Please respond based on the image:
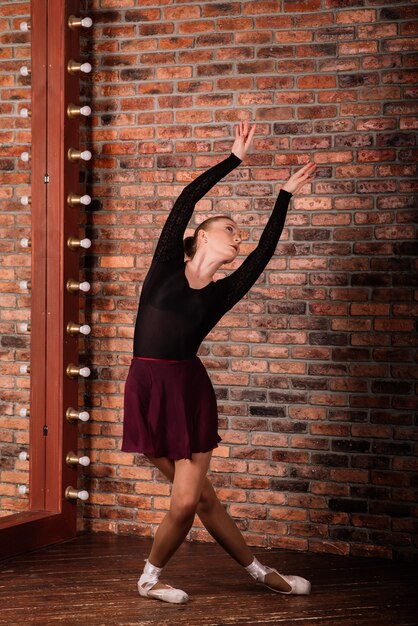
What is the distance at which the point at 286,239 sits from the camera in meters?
4.38

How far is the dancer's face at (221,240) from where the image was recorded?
11.6 feet

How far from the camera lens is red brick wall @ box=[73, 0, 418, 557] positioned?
4.23m

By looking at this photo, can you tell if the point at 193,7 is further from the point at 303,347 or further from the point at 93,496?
the point at 93,496

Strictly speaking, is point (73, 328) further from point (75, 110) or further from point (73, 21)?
point (73, 21)

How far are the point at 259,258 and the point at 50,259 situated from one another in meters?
1.28

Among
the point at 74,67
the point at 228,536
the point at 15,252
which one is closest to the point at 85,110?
the point at 74,67

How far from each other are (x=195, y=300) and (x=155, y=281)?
0.54 feet

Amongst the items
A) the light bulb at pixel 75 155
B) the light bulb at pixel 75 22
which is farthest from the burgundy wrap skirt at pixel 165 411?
the light bulb at pixel 75 22

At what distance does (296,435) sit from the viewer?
14.4 ft

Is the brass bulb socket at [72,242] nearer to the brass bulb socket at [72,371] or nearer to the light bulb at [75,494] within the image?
the brass bulb socket at [72,371]

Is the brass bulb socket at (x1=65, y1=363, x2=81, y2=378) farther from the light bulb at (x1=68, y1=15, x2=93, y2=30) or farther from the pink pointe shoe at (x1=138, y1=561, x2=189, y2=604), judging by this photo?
the light bulb at (x1=68, y1=15, x2=93, y2=30)

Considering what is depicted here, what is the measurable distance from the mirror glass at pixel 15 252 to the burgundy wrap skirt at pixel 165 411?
989 mm

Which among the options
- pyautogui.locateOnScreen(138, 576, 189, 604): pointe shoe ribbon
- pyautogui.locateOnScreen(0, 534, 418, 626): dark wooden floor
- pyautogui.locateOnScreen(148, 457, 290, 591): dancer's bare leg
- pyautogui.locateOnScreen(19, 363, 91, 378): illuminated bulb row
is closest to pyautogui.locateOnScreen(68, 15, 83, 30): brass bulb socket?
pyautogui.locateOnScreen(19, 363, 91, 378): illuminated bulb row

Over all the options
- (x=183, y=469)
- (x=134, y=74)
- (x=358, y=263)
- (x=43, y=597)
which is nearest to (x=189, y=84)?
(x=134, y=74)
